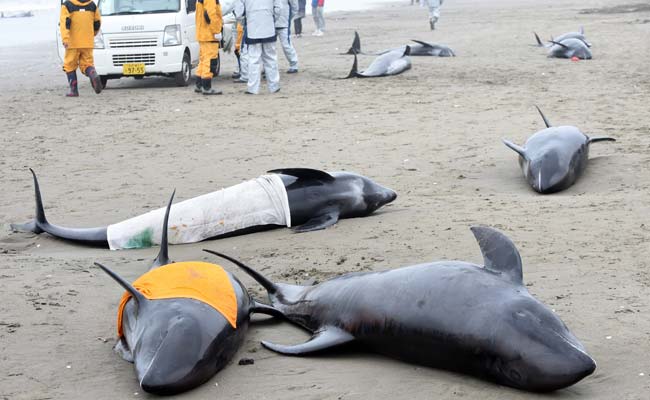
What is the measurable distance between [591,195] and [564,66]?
11.0 metres

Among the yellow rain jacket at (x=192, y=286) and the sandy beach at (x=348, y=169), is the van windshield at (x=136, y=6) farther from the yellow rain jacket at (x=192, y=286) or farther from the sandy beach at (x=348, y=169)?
the yellow rain jacket at (x=192, y=286)

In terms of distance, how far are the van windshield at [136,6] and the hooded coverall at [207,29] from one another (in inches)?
65.0

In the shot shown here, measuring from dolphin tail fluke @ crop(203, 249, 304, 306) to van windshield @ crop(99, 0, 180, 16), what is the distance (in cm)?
1371

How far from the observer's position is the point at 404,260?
280 inches

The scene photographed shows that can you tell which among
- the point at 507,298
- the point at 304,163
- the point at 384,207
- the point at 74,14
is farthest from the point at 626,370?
the point at 74,14

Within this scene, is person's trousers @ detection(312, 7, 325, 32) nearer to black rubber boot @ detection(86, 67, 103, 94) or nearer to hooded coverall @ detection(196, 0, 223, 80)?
hooded coverall @ detection(196, 0, 223, 80)

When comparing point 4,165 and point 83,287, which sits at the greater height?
point 83,287

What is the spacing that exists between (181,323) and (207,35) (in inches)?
526

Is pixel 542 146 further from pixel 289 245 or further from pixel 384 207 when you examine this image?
pixel 289 245

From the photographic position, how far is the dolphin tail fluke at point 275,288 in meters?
6.27

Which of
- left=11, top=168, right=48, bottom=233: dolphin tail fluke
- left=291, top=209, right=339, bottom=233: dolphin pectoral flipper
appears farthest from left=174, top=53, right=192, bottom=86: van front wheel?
left=291, top=209, right=339, bottom=233: dolphin pectoral flipper

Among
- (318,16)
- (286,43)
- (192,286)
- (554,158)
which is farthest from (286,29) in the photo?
(192,286)

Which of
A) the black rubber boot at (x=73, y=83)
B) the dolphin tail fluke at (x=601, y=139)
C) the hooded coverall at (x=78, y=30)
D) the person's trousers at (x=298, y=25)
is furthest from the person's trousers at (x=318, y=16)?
the dolphin tail fluke at (x=601, y=139)

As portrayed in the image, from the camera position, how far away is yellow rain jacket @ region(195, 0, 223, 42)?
17522mm
